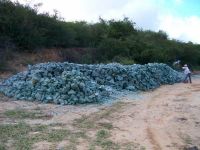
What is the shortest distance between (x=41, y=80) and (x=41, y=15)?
35.3 feet

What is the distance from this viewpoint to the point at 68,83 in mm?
16375

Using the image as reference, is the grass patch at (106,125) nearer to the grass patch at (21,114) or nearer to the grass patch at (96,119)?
the grass patch at (96,119)

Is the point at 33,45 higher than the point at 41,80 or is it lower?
higher

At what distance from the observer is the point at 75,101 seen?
1579 centimetres

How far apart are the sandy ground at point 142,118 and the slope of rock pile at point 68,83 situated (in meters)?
0.69

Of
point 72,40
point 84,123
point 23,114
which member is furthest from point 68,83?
point 72,40

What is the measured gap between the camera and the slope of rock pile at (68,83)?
16.1m

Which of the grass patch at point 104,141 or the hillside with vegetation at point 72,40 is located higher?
the hillside with vegetation at point 72,40

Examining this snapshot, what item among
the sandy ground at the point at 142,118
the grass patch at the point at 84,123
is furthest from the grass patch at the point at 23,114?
the grass patch at the point at 84,123

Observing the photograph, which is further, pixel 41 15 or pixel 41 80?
pixel 41 15

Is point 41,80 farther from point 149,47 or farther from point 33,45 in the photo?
point 149,47

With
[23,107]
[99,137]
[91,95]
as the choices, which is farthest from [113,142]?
[91,95]

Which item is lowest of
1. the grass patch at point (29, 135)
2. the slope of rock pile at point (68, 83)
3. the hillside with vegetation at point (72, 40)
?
the grass patch at point (29, 135)

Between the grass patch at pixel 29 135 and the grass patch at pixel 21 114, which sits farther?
the grass patch at pixel 21 114
